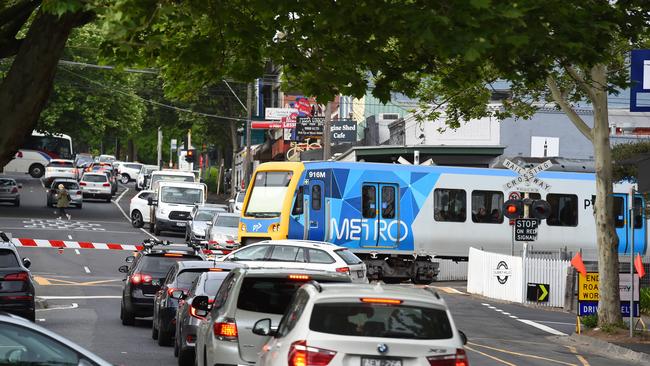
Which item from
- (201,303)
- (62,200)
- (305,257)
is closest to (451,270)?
(305,257)

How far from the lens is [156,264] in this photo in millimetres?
24953

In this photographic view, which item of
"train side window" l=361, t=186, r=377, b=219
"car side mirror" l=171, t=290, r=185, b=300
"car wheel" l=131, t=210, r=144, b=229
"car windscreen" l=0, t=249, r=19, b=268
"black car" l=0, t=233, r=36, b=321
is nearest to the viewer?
"car side mirror" l=171, t=290, r=185, b=300

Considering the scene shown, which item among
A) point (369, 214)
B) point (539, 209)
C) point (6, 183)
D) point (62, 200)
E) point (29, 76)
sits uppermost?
point (6, 183)

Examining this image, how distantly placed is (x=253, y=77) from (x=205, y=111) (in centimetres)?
6425

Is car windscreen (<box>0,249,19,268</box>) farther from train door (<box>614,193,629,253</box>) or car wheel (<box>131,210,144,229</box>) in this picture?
car wheel (<box>131,210,144,229</box>)

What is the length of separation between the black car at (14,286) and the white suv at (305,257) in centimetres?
595

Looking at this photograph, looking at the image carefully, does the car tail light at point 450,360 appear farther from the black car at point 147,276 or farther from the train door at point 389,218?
the train door at point 389,218

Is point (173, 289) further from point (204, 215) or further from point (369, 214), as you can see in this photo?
point (204, 215)

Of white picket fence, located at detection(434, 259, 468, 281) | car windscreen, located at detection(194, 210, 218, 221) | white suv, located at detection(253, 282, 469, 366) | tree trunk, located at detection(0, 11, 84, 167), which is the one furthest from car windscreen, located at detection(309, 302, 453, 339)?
car windscreen, located at detection(194, 210, 218, 221)

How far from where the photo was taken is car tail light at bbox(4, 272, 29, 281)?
21.8 meters

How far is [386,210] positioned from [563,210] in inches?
287

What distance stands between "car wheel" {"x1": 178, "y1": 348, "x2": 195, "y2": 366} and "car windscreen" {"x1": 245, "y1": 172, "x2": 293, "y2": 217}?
1903 cm

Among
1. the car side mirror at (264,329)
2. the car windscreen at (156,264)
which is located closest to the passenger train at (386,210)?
the car windscreen at (156,264)

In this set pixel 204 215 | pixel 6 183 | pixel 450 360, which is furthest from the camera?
pixel 6 183
